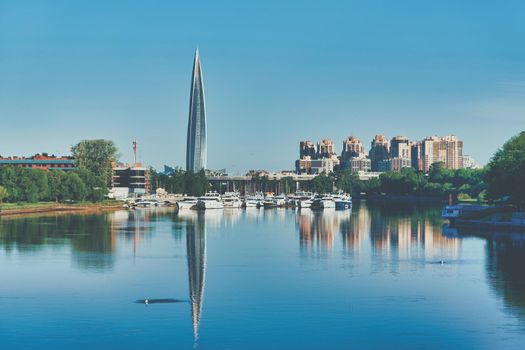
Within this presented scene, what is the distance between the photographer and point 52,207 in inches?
4035

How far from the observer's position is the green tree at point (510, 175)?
72.8 meters

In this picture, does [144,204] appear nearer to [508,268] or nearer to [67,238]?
[67,238]

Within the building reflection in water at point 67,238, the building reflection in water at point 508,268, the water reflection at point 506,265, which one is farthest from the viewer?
the building reflection in water at point 67,238

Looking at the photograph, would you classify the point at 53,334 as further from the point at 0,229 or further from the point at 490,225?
the point at 490,225

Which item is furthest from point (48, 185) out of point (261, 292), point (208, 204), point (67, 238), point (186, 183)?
point (261, 292)

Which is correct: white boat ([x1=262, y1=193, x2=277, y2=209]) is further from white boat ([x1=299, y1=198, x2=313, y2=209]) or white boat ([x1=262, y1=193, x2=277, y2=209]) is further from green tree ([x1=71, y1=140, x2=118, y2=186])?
green tree ([x1=71, y1=140, x2=118, y2=186])

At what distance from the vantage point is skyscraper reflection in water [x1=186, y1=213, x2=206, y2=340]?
31970 millimetres

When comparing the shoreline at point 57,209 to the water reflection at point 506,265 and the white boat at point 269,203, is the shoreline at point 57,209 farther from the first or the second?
the water reflection at point 506,265

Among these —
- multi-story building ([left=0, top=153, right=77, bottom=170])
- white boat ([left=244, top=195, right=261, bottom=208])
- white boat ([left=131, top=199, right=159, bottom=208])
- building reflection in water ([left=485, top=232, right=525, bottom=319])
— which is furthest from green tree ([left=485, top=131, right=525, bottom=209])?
multi-story building ([left=0, top=153, right=77, bottom=170])

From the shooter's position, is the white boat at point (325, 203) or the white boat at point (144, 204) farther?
the white boat at point (144, 204)

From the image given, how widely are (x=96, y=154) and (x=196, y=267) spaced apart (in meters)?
95.7

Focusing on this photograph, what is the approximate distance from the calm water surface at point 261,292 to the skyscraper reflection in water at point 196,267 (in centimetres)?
7

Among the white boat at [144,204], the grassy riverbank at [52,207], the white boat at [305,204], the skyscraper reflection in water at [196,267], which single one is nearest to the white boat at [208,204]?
the white boat at [144,204]

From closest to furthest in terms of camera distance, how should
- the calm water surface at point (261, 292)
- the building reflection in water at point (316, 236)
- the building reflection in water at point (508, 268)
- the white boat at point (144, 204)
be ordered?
the calm water surface at point (261, 292) → the building reflection in water at point (508, 268) → the building reflection in water at point (316, 236) → the white boat at point (144, 204)
